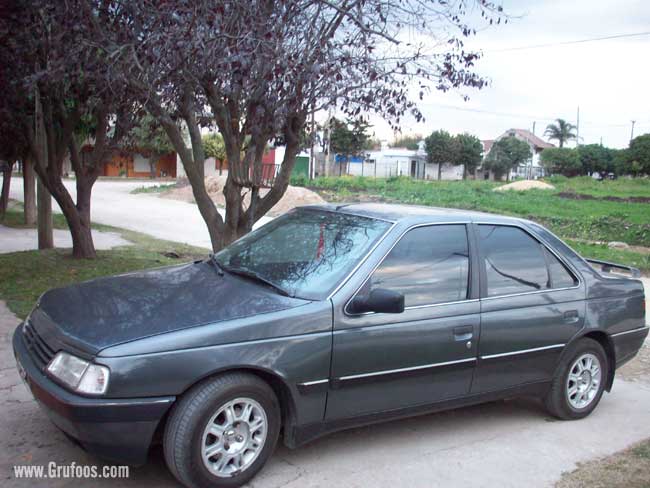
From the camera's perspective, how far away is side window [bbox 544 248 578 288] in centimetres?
503

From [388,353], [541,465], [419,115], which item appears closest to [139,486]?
[388,353]

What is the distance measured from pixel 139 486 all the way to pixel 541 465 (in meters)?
2.54

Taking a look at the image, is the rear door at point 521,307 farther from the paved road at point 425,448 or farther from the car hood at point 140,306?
the car hood at point 140,306

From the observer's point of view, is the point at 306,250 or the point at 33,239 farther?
the point at 33,239

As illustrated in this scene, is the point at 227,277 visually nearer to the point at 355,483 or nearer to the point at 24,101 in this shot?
the point at 355,483

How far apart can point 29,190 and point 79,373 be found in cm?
1607

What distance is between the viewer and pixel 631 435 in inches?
194

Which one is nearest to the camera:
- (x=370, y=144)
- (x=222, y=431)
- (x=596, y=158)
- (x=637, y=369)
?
(x=222, y=431)

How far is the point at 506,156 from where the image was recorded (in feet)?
228

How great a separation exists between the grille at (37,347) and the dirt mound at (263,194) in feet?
62.0

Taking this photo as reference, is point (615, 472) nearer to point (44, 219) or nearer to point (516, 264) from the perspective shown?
point (516, 264)

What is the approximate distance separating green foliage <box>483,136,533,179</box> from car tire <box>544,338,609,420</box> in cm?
6694

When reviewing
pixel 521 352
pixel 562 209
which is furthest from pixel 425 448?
pixel 562 209

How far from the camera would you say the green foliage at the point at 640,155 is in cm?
6000
